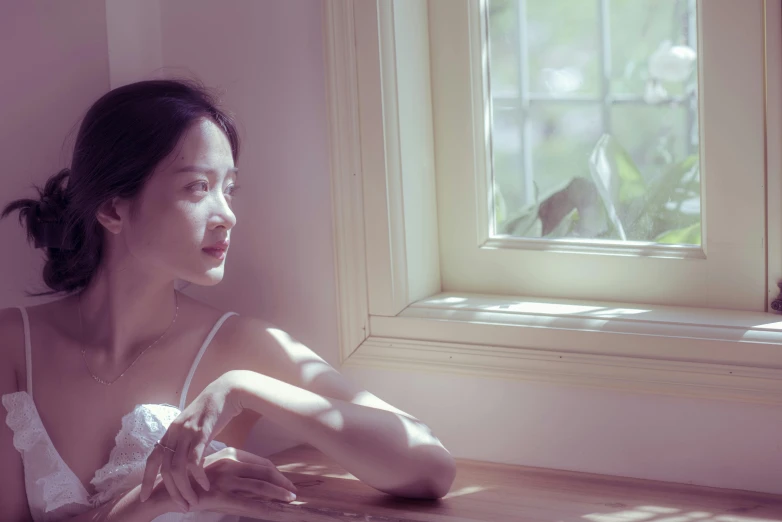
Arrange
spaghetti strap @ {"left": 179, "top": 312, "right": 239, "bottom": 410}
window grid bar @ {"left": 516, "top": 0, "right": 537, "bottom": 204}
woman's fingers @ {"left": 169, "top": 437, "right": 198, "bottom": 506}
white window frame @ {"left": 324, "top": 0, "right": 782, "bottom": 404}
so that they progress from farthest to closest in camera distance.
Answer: window grid bar @ {"left": 516, "top": 0, "right": 537, "bottom": 204} → spaghetti strap @ {"left": 179, "top": 312, "right": 239, "bottom": 410} → white window frame @ {"left": 324, "top": 0, "right": 782, "bottom": 404} → woman's fingers @ {"left": 169, "top": 437, "right": 198, "bottom": 506}

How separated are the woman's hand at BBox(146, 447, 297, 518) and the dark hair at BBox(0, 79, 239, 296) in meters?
0.49

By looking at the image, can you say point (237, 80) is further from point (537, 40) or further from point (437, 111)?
point (537, 40)

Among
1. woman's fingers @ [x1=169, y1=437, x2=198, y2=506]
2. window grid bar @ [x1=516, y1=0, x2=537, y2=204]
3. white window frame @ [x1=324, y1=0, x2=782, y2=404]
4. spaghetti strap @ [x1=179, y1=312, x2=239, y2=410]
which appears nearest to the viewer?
woman's fingers @ [x1=169, y1=437, x2=198, y2=506]

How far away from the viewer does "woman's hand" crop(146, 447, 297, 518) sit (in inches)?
60.6

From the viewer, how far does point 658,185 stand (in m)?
1.82

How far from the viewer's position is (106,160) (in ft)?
5.54

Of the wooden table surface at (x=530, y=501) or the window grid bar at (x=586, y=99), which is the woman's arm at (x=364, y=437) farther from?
the window grid bar at (x=586, y=99)

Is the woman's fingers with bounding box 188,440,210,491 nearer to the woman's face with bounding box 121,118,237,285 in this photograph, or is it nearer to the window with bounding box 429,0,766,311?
the woman's face with bounding box 121,118,237,285

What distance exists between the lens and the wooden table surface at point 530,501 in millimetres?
1534

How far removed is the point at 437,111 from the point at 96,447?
37.5 inches

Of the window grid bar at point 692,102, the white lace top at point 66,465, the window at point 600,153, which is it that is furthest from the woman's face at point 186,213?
the window grid bar at point 692,102

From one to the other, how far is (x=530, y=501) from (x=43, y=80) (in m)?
1.33

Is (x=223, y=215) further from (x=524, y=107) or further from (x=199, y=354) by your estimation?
(x=524, y=107)

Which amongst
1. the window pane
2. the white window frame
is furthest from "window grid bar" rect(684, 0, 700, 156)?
the white window frame
